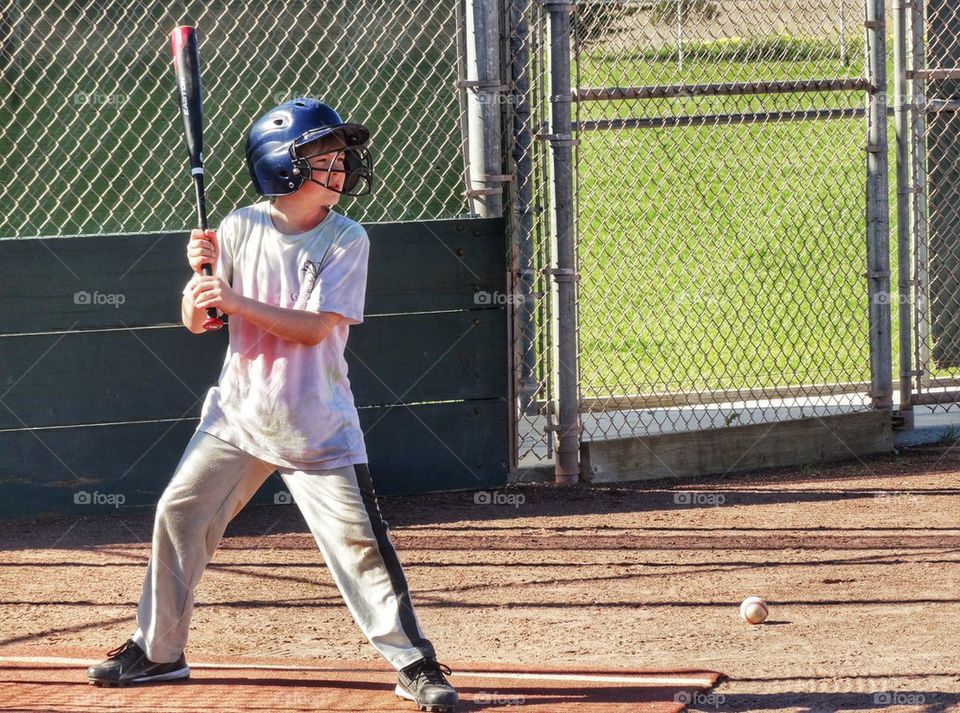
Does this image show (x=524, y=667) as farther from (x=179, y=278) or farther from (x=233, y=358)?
(x=179, y=278)

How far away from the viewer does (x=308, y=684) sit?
405 cm

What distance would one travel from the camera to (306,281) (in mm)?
3691

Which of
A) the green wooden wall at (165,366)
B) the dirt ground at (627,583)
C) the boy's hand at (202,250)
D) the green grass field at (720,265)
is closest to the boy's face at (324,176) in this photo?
the boy's hand at (202,250)

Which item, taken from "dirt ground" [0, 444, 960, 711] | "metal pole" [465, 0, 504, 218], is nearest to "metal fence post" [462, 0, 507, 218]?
"metal pole" [465, 0, 504, 218]

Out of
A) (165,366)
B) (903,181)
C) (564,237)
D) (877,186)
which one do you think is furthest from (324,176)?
(903,181)

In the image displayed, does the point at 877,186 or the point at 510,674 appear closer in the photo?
the point at 510,674

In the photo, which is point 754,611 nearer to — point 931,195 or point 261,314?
point 261,314

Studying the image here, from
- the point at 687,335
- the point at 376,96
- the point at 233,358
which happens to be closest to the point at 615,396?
the point at 376,96

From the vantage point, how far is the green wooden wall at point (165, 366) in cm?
624

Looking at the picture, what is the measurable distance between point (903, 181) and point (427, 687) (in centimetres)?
495

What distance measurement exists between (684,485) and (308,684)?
3451 mm

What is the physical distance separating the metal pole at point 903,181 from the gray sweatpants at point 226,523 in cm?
467

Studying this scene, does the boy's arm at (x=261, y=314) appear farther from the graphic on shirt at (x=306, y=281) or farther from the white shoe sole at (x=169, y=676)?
the white shoe sole at (x=169, y=676)

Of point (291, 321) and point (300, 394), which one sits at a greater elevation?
point (291, 321)
